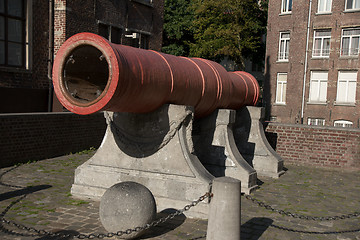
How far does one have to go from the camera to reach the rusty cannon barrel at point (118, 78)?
4.47m

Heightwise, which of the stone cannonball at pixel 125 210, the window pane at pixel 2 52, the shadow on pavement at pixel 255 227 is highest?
the window pane at pixel 2 52

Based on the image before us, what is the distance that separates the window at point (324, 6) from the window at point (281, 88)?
182 inches

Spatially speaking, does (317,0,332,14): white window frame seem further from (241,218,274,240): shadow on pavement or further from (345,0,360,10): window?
(241,218,274,240): shadow on pavement

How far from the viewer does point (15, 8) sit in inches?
458

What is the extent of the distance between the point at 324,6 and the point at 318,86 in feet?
16.7

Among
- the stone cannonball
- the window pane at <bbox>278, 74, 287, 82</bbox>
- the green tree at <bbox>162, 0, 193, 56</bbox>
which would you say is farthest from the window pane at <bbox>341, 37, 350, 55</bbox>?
the stone cannonball

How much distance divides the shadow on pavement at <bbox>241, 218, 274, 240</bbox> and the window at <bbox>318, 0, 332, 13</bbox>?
67.6ft

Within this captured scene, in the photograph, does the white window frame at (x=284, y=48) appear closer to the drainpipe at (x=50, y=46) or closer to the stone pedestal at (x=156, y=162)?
the drainpipe at (x=50, y=46)

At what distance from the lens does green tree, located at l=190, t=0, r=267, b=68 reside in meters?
26.2

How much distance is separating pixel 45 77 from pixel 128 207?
9.92 m

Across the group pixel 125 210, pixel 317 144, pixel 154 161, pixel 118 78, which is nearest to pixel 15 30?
pixel 154 161

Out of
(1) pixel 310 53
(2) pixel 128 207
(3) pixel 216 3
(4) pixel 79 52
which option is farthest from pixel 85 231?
(3) pixel 216 3

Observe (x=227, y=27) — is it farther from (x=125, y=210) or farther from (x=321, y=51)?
(x=125, y=210)

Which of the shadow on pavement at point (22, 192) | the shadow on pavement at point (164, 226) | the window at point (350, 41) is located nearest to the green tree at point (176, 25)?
the window at point (350, 41)
